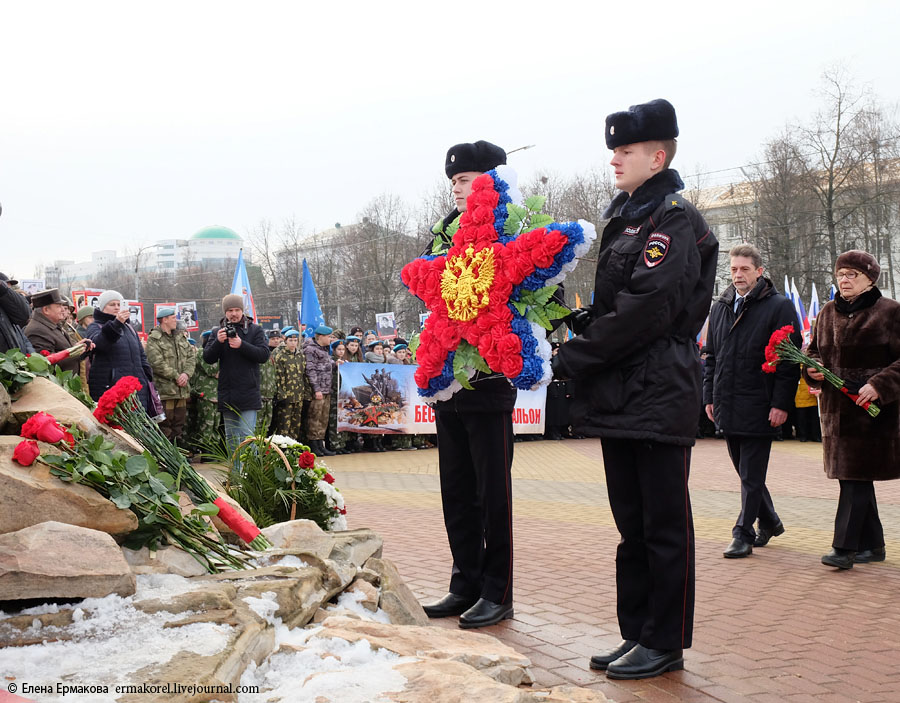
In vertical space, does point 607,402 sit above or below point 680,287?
below

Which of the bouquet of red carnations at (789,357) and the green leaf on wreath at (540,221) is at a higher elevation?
the green leaf on wreath at (540,221)

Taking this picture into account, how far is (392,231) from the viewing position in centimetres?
4741

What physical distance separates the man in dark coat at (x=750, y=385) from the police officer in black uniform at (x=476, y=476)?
265cm

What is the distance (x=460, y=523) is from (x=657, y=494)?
143 centimetres

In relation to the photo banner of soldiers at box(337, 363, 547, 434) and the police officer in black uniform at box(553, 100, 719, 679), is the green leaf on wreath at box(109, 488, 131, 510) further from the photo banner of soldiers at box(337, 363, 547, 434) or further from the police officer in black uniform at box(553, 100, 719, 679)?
the photo banner of soldiers at box(337, 363, 547, 434)

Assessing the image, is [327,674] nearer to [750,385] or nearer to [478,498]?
[478,498]

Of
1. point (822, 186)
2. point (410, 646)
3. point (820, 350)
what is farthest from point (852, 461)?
point (822, 186)

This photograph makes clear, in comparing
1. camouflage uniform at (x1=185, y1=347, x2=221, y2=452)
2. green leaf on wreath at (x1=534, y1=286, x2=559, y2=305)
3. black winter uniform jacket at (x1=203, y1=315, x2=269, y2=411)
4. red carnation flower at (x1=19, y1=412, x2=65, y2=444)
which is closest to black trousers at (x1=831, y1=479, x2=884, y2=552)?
green leaf on wreath at (x1=534, y1=286, x2=559, y2=305)

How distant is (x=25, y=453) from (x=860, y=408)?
18.4 ft

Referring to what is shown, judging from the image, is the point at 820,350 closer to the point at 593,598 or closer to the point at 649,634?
the point at 593,598

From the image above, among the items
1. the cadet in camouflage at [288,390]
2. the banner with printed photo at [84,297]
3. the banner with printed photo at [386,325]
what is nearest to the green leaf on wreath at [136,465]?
the cadet in camouflage at [288,390]

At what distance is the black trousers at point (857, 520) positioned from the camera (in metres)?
6.46

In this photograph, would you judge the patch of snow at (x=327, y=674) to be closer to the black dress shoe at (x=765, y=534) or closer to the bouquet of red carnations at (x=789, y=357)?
the bouquet of red carnations at (x=789, y=357)

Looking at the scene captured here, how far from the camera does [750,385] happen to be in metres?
7.09
